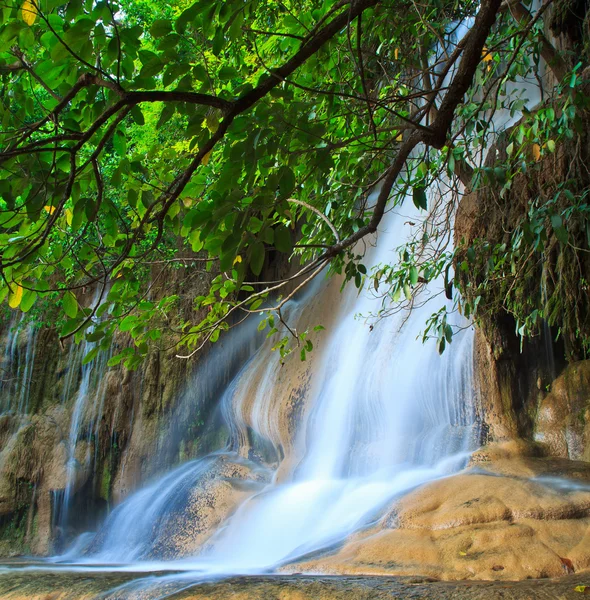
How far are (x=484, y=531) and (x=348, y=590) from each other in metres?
1.25

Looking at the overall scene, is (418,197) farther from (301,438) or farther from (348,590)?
(301,438)

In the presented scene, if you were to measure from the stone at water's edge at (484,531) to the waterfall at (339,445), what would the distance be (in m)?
0.53

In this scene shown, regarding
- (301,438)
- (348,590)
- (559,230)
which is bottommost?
(348,590)

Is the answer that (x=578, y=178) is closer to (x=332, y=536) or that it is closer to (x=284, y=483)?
(x=332, y=536)

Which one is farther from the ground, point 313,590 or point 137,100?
point 137,100

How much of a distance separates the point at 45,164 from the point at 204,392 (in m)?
8.21

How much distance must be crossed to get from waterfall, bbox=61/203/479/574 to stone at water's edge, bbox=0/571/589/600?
1012 millimetres

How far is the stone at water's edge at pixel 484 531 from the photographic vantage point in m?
3.60

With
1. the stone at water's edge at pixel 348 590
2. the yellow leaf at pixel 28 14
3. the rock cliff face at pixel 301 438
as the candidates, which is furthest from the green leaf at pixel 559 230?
the yellow leaf at pixel 28 14

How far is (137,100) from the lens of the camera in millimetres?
1955

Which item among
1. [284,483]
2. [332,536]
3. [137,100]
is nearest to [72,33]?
[137,100]

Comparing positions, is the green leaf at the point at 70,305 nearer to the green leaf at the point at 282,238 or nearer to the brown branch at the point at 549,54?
the green leaf at the point at 282,238

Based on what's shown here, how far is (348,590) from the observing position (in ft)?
10.5

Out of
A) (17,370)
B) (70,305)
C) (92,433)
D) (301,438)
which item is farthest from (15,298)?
(17,370)
